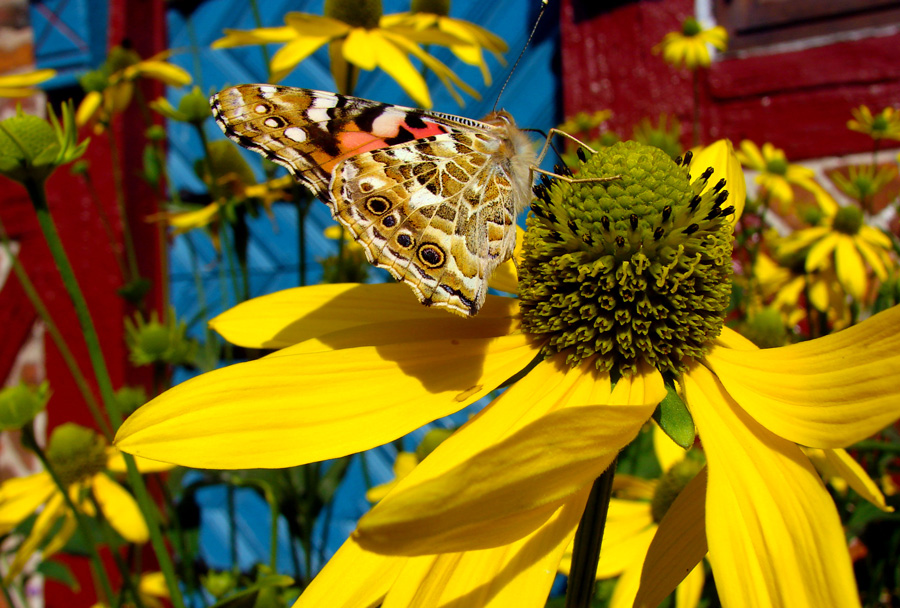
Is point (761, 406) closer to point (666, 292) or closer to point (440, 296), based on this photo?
point (666, 292)

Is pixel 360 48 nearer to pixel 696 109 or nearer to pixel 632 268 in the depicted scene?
pixel 632 268

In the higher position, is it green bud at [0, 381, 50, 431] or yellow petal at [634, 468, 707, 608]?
yellow petal at [634, 468, 707, 608]

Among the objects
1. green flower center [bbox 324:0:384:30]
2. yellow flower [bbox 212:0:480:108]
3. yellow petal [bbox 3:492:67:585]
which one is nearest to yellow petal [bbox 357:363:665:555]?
yellow flower [bbox 212:0:480:108]

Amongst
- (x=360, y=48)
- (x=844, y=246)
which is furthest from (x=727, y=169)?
(x=844, y=246)

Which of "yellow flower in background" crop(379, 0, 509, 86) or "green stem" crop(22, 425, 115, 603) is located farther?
"yellow flower in background" crop(379, 0, 509, 86)

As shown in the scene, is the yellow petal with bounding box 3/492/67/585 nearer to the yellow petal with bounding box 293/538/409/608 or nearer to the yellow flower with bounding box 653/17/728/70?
the yellow petal with bounding box 293/538/409/608

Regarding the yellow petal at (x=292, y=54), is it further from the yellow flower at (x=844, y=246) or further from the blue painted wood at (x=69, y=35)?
the blue painted wood at (x=69, y=35)
